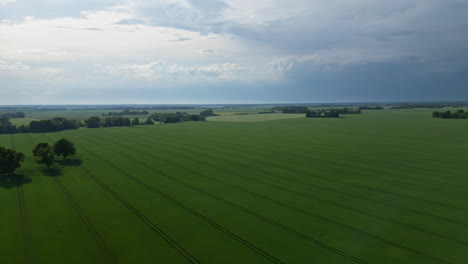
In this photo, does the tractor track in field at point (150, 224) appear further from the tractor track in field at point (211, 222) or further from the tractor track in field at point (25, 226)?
the tractor track in field at point (25, 226)

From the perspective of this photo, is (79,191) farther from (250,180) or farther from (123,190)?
(250,180)

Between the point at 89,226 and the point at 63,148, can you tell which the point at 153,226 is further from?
the point at 63,148

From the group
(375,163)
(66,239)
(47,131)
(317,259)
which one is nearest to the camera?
(317,259)

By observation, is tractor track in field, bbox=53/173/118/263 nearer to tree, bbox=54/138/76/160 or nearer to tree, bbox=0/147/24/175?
tree, bbox=0/147/24/175

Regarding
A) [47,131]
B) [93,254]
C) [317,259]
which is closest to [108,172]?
[93,254]

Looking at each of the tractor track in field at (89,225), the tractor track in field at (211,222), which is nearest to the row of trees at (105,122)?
A: the tractor track in field at (211,222)

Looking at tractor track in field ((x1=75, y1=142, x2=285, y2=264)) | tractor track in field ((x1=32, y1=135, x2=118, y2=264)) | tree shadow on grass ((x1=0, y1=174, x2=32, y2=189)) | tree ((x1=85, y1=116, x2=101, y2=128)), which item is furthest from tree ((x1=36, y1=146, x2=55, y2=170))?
tree ((x1=85, y1=116, x2=101, y2=128))
